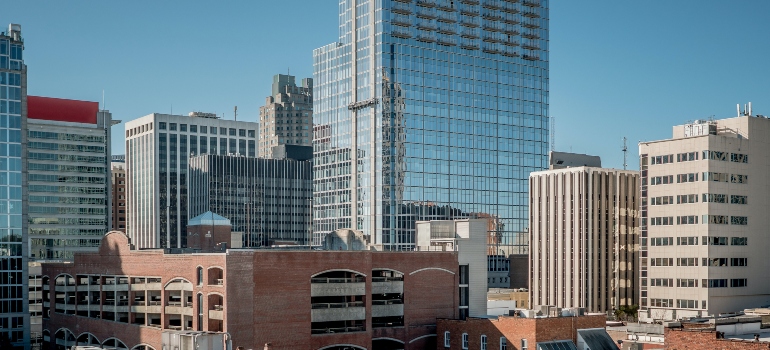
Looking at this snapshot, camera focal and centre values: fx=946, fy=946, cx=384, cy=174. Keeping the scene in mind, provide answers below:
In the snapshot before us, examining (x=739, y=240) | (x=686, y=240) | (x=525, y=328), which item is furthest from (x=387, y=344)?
(x=739, y=240)

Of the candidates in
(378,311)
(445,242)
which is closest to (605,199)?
(445,242)

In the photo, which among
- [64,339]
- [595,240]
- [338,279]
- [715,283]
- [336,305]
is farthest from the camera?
[595,240]

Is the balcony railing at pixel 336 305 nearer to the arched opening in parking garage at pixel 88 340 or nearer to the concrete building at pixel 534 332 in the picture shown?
the concrete building at pixel 534 332

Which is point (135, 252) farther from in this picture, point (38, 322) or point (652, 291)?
point (652, 291)

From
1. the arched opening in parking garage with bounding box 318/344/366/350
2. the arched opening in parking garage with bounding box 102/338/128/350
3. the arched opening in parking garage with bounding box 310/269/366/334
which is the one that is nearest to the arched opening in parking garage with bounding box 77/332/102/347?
the arched opening in parking garage with bounding box 102/338/128/350

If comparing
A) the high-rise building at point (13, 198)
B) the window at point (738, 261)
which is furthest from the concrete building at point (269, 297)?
the window at point (738, 261)

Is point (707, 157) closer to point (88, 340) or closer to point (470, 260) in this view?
point (470, 260)

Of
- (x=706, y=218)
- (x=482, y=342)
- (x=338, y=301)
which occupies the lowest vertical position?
(x=482, y=342)

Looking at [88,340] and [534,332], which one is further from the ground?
[534,332]

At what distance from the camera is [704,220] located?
13762cm

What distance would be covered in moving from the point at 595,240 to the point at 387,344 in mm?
64297

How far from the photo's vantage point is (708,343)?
7494cm

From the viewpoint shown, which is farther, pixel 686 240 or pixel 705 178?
pixel 686 240

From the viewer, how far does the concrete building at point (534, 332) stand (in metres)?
106
